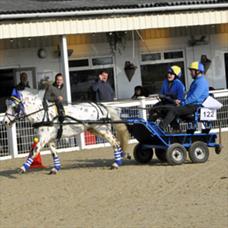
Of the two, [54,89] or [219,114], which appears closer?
[54,89]

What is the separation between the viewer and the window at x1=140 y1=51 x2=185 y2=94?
79.3ft

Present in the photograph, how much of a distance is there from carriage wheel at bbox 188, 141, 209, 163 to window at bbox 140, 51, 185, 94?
9418 millimetres

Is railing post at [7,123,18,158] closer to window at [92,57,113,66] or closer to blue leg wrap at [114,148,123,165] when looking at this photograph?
blue leg wrap at [114,148,123,165]

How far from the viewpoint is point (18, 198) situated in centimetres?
1213

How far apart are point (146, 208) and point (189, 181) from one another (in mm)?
2256

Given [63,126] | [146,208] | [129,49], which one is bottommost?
[146,208]

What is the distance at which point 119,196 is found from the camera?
11.6 metres

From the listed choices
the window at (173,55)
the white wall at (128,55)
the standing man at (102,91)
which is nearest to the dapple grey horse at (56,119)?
the standing man at (102,91)

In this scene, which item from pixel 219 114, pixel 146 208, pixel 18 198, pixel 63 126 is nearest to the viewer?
pixel 146 208

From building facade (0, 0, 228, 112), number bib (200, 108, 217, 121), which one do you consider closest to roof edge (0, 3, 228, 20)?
building facade (0, 0, 228, 112)

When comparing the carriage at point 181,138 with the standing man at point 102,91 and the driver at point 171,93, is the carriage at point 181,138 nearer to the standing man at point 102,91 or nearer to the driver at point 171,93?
the driver at point 171,93

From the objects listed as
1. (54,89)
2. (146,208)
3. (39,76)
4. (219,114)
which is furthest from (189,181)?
(39,76)

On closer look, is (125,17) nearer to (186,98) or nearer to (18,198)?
(186,98)

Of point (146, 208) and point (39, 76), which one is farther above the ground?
point (39, 76)
